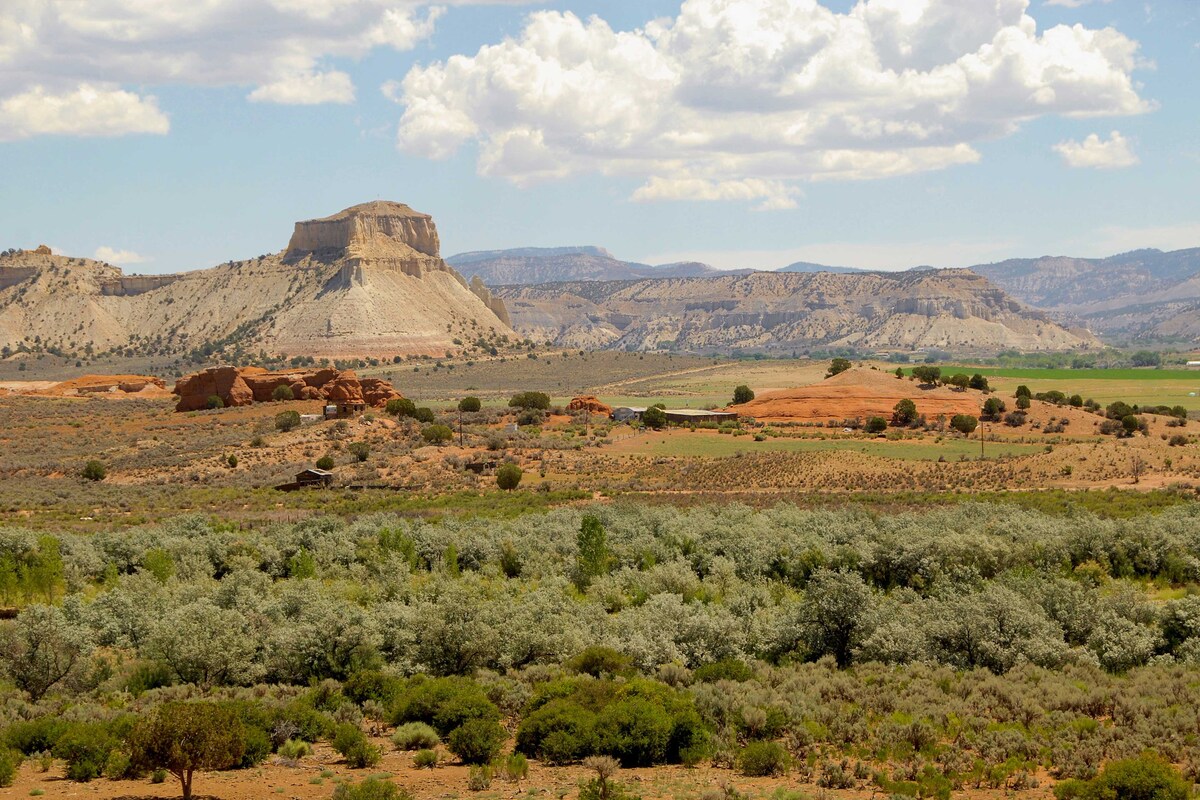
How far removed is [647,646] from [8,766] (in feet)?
33.7

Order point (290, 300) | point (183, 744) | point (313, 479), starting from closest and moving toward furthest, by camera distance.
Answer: point (183, 744) → point (313, 479) → point (290, 300)

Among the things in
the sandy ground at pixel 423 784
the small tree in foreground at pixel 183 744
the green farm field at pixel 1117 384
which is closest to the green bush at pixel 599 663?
the sandy ground at pixel 423 784

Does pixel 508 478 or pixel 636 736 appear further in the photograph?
pixel 508 478

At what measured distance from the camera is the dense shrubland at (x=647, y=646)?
651 inches

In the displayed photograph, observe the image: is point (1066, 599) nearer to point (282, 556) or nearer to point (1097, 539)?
point (1097, 539)

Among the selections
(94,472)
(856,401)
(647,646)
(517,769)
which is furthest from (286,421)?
(517,769)

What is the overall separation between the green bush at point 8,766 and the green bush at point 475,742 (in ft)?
18.0

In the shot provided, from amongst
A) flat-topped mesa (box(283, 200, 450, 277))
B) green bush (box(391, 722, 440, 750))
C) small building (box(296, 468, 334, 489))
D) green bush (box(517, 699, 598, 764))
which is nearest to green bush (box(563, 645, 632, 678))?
green bush (box(517, 699, 598, 764))

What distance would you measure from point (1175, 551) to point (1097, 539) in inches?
71.3

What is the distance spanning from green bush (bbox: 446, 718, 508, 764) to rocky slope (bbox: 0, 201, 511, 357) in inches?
5177

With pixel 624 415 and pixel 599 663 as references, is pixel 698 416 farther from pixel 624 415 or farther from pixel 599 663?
pixel 599 663

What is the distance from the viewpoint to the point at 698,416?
7575cm

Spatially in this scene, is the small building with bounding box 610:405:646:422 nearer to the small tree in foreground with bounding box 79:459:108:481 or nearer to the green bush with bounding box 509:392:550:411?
the green bush with bounding box 509:392:550:411

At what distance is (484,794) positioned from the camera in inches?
588
